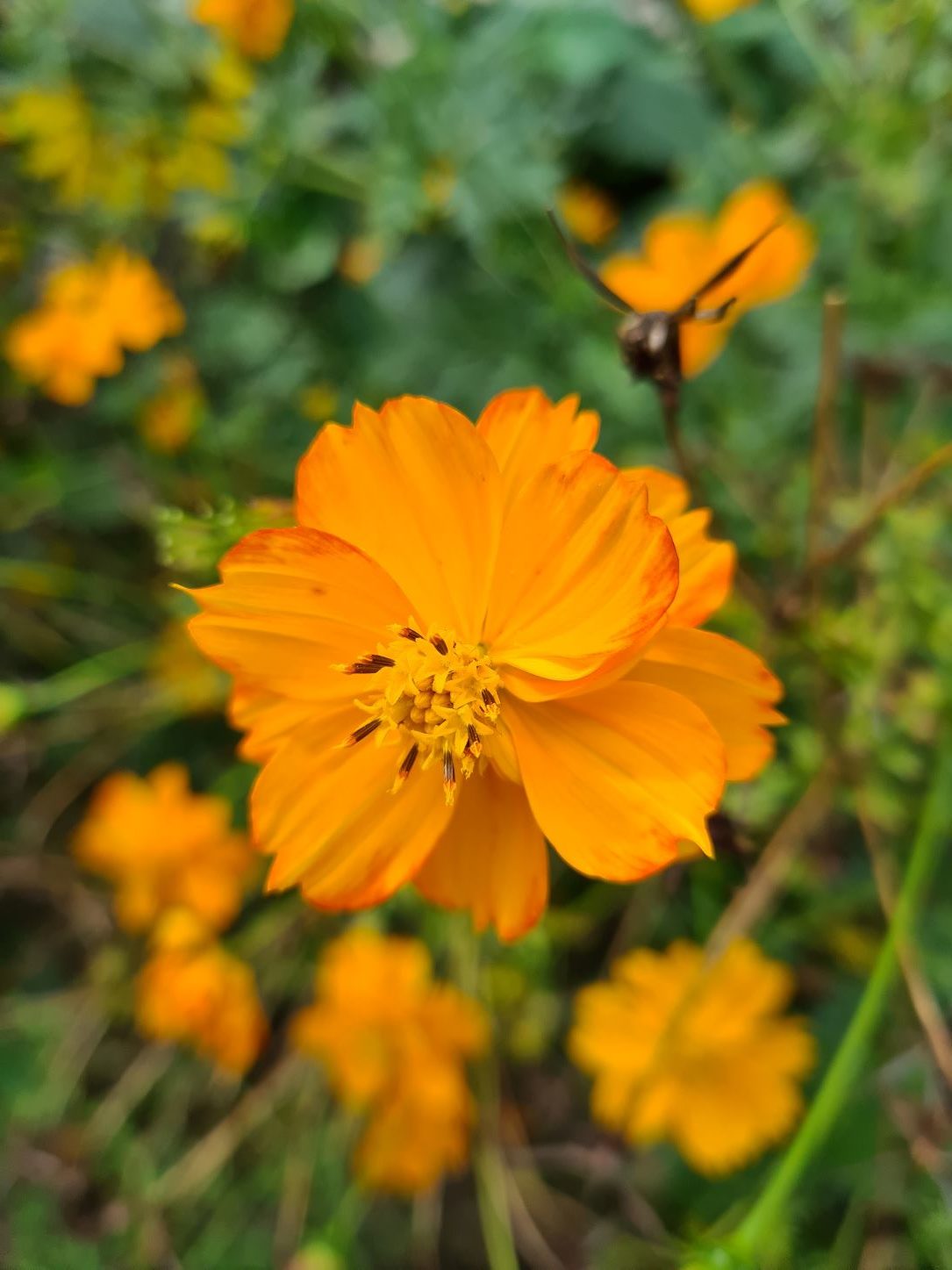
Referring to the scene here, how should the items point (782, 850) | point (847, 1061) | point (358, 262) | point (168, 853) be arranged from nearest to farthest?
point (847, 1061)
point (782, 850)
point (168, 853)
point (358, 262)

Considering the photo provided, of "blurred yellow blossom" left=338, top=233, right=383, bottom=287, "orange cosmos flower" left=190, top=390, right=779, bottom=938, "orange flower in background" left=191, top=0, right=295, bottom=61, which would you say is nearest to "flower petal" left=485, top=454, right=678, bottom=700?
"orange cosmos flower" left=190, top=390, right=779, bottom=938

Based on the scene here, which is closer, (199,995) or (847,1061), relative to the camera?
(847,1061)

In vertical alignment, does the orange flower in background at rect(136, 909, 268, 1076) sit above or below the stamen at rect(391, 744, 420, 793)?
below

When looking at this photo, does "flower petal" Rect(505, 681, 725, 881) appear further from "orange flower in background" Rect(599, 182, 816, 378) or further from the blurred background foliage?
"orange flower in background" Rect(599, 182, 816, 378)

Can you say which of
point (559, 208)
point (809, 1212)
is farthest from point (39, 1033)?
point (559, 208)

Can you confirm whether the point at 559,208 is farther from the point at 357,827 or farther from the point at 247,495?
the point at 357,827

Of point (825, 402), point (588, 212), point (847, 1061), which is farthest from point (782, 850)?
point (588, 212)

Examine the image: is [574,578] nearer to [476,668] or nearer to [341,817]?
[476,668]

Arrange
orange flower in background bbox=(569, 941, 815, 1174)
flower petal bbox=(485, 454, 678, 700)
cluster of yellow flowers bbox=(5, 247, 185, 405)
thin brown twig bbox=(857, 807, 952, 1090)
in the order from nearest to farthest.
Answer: flower petal bbox=(485, 454, 678, 700) → thin brown twig bbox=(857, 807, 952, 1090) → orange flower in background bbox=(569, 941, 815, 1174) → cluster of yellow flowers bbox=(5, 247, 185, 405)
